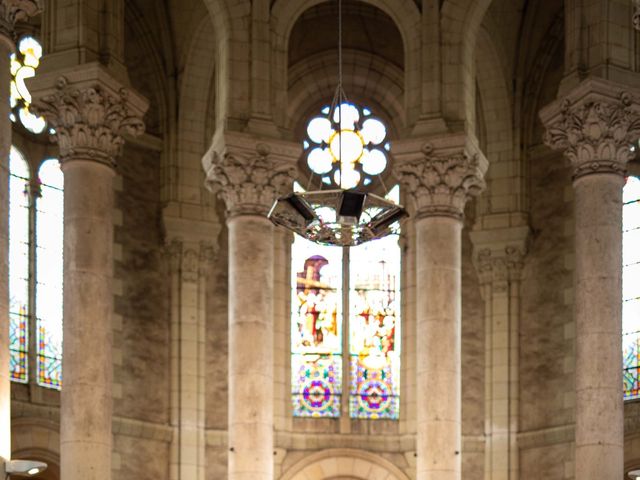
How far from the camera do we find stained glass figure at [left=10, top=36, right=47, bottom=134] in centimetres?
3197

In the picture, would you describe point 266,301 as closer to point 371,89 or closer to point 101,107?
point 101,107

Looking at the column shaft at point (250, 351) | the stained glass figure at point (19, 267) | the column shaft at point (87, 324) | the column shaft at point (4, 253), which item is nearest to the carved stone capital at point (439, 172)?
the column shaft at point (250, 351)

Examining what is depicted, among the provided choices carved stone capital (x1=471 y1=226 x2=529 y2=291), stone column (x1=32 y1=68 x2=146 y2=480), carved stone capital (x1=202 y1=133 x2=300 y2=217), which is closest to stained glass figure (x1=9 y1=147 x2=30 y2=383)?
stone column (x1=32 y1=68 x2=146 y2=480)

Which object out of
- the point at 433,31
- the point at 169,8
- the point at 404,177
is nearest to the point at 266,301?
the point at 404,177

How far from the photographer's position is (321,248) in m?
34.4

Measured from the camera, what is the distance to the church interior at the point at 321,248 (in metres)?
26.7

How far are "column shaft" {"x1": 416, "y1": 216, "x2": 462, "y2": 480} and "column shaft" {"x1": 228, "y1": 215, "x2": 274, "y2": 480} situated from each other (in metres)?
2.20

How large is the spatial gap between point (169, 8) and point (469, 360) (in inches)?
A: 315

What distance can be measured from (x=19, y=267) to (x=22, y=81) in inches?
128

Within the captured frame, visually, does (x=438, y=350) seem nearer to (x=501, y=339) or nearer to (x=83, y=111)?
(x=501, y=339)

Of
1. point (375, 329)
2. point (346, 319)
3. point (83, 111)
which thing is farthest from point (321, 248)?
point (83, 111)

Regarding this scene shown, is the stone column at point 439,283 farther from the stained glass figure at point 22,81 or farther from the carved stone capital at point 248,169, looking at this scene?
the stained glass figure at point 22,81

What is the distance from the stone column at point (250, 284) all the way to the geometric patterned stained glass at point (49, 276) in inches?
162

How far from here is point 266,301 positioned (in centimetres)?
2777
